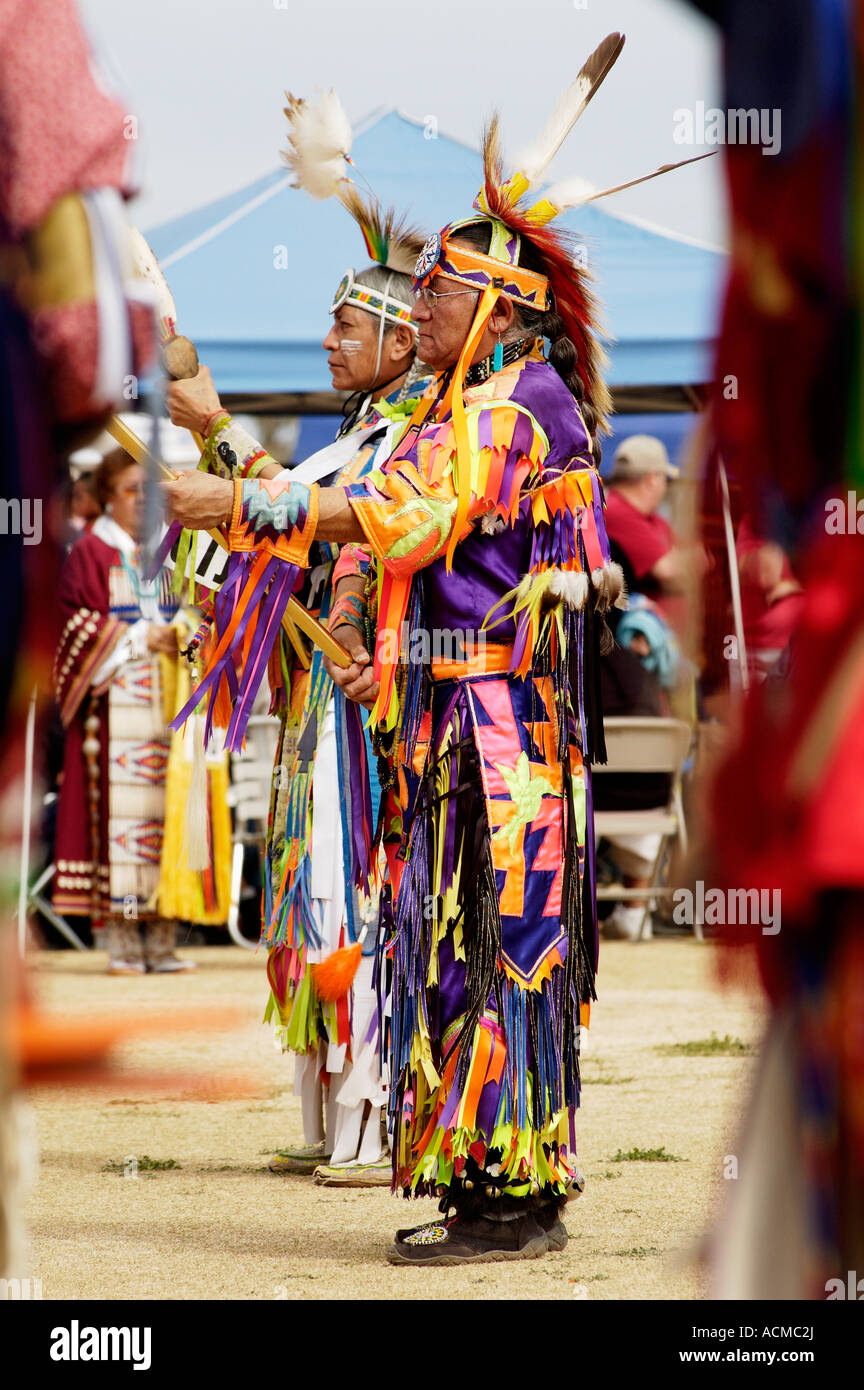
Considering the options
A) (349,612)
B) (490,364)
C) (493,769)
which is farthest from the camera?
(349,612)

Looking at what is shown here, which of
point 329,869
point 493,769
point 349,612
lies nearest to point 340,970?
point 329,869

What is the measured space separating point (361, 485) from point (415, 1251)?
1.52 meters

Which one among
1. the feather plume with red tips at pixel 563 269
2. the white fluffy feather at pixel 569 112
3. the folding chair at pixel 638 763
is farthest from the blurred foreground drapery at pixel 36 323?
the folding chair at pixel 638 763

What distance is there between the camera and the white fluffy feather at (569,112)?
377 cm

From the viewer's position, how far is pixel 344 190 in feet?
15.3

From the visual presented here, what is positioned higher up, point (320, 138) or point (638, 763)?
point (320, 138)

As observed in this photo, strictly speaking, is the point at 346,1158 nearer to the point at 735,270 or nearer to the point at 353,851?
the point at 353,851

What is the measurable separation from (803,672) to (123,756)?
708 centimetres

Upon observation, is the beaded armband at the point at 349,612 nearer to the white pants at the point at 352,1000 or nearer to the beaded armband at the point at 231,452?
the white pants at the point at 352,1000

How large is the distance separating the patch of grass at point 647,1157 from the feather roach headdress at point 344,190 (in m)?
2.17

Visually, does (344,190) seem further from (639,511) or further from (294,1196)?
(639,511)

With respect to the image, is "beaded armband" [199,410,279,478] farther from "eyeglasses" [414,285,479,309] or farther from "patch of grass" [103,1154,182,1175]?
"patch of grass" [103,1154,182,1175]

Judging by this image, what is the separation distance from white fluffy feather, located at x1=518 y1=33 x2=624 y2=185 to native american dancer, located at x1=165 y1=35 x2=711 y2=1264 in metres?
0.12

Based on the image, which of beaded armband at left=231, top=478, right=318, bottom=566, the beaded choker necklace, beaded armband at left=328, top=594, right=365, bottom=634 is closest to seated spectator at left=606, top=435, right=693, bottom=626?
beaded armband at left=328, top=594, right=365, bottom=634
